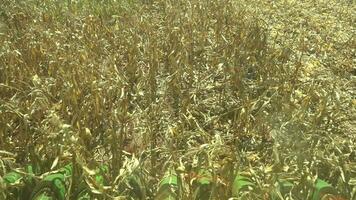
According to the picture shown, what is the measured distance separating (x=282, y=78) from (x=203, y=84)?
0.57 metres

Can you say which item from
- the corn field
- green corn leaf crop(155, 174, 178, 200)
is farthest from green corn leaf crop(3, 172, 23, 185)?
green corn leaf crop(155, 174, 178, 200)

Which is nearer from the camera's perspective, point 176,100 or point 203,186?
point 203,186

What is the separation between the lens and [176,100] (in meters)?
3.08

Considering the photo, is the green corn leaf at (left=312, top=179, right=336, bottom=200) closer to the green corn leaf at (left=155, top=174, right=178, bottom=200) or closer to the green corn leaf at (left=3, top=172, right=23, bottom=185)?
the green corn leaf at (left=155, top=174, right=178, bottom=200)

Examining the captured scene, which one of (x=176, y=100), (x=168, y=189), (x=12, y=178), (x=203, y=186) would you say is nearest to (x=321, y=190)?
(x=203, y=186)

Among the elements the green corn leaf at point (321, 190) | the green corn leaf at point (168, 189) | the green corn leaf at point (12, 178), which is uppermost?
the green corn leaf at point (12, 178)

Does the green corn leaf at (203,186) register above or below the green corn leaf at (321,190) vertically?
above

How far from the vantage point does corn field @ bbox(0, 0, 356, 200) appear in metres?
2.14

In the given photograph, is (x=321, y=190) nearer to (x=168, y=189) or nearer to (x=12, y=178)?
(x=168, y=189)

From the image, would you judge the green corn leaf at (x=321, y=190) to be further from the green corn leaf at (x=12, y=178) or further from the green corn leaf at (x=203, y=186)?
the green corn leaf at (x=12, y=178)

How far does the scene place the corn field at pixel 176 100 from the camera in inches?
84.4

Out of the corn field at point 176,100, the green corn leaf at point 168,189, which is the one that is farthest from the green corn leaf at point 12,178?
the green corn leaf at point 168,189

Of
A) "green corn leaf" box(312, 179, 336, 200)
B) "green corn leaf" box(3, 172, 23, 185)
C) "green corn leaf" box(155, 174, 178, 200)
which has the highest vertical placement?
"green corn leaf" box(3, 172, 23, 185)

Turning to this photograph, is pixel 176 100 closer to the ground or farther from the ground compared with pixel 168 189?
closer to the ground
